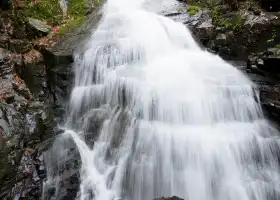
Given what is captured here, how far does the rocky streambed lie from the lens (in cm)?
736

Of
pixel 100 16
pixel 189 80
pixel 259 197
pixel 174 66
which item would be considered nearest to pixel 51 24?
pixel 100 16

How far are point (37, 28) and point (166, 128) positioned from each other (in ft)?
21.9

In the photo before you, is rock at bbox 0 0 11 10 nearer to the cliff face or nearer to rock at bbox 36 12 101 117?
the cliff face

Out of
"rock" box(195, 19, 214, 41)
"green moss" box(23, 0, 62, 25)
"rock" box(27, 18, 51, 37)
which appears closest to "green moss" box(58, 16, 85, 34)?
"green moss" box(23, 0, 62, 25)

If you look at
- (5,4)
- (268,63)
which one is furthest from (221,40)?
(5,4)

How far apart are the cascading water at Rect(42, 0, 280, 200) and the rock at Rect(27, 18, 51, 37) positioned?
2.09 m

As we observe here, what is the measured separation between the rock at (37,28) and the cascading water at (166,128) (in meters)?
2.09

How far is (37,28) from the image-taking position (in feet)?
38.8

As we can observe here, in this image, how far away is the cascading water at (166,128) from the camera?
Answer: 755 centimetres

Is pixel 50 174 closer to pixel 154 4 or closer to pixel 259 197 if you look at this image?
pixel 259 197

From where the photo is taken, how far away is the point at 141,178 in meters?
7.64

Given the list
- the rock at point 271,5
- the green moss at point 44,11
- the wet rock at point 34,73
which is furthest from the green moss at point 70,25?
the rock at point 271,5

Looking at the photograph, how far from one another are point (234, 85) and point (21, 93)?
6.28 m

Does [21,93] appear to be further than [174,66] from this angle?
No
